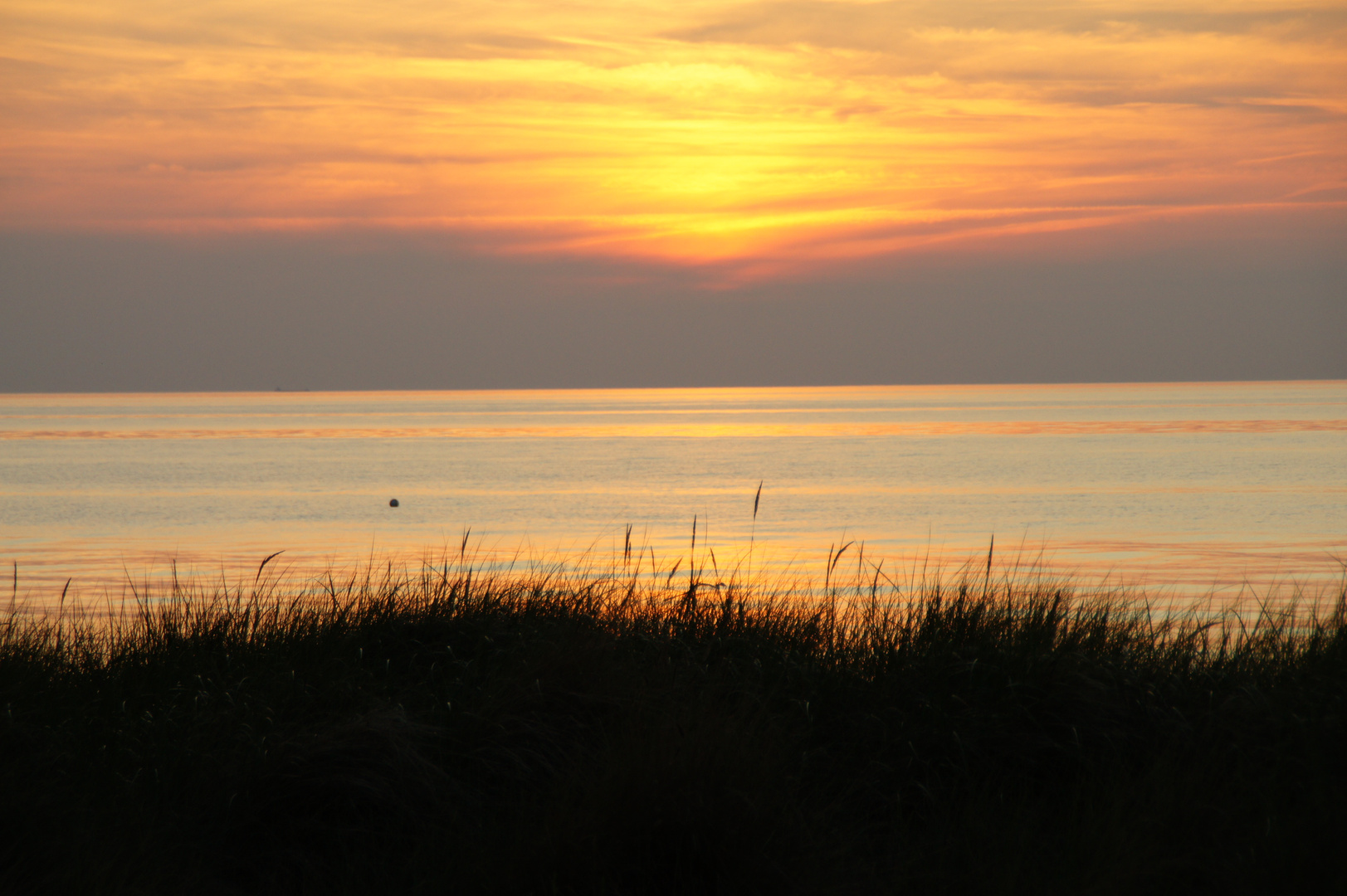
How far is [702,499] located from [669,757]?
4144 centimetres

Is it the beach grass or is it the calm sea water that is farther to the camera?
the calm sea water

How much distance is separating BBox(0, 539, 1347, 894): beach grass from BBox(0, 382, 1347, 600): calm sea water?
33.5ft

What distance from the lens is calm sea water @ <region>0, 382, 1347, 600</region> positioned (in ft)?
91.7

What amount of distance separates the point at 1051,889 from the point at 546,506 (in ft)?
128

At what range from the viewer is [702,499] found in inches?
1844

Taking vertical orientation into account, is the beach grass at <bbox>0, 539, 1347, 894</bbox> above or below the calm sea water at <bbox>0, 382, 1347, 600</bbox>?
below

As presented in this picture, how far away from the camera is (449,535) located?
3372cm

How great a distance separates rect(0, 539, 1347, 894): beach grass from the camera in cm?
533

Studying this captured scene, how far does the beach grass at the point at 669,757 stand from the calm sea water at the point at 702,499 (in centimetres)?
1022

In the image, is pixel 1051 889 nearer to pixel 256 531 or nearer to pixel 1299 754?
pixel 1299 754

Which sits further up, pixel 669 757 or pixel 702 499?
pixel 702 499

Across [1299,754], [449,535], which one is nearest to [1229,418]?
[449,535]

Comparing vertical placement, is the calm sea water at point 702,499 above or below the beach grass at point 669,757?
above

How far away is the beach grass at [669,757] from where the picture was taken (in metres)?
5.33
